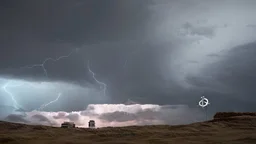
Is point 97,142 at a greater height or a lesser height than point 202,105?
lesser

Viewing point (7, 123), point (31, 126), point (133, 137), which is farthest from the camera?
point (7, 123)

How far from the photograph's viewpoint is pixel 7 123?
23.2 metres

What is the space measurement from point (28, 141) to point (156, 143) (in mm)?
6032

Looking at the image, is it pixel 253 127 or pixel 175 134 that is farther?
pixel 253 127

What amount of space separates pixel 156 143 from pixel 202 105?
13.7 m

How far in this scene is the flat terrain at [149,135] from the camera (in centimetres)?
1345

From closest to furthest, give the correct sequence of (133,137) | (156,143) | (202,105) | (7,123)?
(156,143), (133,137), (7,123), (202,105)

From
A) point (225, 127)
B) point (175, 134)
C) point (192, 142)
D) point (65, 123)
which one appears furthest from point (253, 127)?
point (65, 123)

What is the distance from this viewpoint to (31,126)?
2166 cm

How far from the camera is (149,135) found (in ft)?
51.9

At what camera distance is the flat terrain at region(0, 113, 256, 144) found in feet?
44.1

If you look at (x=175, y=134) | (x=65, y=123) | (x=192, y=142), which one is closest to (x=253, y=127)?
(x=175, y=134)

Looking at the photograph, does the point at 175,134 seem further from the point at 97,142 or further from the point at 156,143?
the point at 97,142

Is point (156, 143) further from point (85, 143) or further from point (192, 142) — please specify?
point (85, 143)
